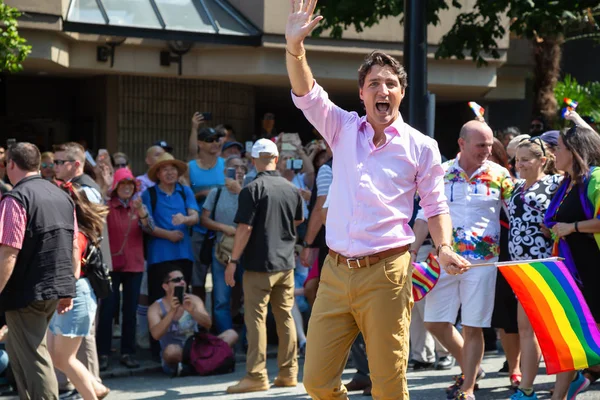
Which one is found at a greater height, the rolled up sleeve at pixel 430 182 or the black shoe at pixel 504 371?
the rolled up sleeve at pixel 430 182

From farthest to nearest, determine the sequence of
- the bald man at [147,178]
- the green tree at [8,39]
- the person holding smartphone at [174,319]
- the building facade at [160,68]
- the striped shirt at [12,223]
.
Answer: the building facade at [160,68] < the bald man at [147,178] < the green tree at [8,39] < the person holding smartphone at [174,319] < the striped shirt at [12,223]

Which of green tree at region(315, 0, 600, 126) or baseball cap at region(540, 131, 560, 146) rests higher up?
green tree at region(315, 0, 600, 126)

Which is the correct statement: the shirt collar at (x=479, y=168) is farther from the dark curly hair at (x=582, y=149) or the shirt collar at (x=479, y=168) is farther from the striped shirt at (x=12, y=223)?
the striped shirt at (x=12, y=223)

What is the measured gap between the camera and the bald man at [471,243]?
7.56 meters

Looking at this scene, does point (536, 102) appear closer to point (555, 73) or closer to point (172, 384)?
point (555, 73)

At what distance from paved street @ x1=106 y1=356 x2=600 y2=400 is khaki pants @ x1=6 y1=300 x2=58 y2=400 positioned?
5.76ft

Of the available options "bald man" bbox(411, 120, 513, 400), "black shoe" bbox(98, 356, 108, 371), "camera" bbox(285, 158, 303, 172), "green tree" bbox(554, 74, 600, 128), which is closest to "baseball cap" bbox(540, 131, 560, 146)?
"bald man" bbox(411, 120, 513, 400)

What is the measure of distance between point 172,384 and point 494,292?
3.08m

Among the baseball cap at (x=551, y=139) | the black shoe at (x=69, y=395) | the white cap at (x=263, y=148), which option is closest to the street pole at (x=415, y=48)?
the white cap at (x=263, y=148)

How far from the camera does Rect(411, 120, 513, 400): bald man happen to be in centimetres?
756

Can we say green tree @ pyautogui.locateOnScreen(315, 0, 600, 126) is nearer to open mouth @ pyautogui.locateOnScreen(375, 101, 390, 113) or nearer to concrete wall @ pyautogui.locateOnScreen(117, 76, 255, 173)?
concrete wall @ pyautogui.locateOnScreen(117, 76, 255, 173)

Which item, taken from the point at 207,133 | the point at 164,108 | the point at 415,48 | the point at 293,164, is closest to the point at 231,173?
the point at 293,164

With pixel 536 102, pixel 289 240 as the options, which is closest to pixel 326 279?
pixel 289 240

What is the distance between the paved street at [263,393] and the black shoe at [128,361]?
181mm
